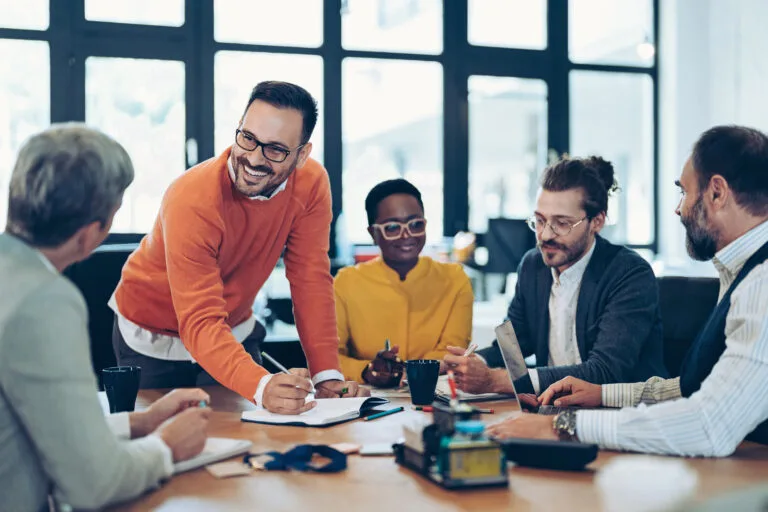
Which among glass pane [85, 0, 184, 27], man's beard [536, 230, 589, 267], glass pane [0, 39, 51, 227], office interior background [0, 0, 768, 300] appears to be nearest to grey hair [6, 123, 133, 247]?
man's beard [536, 230, 589, 267]

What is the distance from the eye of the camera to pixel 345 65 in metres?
5.85

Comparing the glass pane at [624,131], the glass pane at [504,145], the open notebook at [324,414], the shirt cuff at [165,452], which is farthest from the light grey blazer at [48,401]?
the glass pane at [624,131]

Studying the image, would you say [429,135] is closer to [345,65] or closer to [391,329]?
[345,65]

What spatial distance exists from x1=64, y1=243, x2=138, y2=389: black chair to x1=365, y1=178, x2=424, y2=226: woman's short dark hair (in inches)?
31.7

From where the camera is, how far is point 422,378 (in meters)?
1.78

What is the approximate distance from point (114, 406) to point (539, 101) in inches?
204

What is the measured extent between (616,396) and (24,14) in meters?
4.78

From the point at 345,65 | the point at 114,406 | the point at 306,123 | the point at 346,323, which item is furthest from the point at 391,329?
the point at 345,65

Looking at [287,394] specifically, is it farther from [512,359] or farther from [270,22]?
[270,22]

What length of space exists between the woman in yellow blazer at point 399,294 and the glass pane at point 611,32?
4142 millimetres

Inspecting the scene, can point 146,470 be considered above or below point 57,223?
below

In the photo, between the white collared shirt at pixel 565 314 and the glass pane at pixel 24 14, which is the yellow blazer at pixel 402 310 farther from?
the glass pane at pixel 24 14

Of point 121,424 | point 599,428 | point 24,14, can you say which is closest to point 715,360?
point 599,428

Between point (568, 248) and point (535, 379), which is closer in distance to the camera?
point (535, 379)
